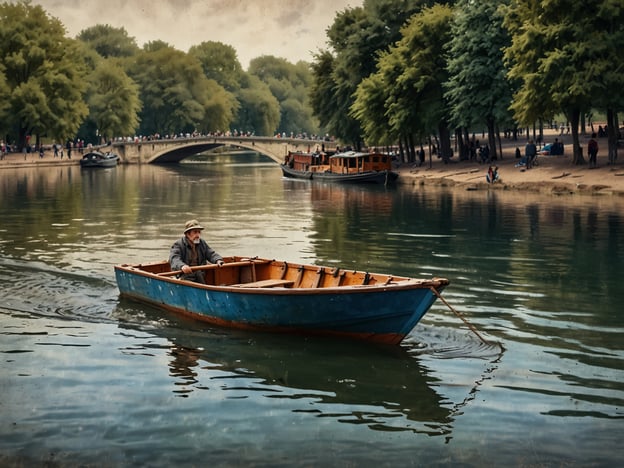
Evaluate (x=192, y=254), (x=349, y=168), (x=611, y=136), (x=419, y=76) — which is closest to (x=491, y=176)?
(x=611, y=136)

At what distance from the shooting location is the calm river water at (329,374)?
11.4m

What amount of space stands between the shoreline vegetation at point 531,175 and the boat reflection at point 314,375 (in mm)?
34211

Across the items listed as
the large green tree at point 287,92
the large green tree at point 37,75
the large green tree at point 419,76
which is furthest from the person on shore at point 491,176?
the large green tree at point 287,92

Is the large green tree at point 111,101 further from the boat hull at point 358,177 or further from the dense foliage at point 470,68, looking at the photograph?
the boat hull at point 358,177

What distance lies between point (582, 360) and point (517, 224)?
21125 millimetres

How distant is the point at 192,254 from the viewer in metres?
20.1

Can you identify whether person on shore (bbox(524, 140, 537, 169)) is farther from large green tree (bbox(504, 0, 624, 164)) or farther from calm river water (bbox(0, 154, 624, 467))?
calm river water (bbox(0, 154, 624, 467))

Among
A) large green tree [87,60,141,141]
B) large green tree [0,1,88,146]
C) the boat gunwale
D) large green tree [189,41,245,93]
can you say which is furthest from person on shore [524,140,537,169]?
large green tree [189,41,245,93]

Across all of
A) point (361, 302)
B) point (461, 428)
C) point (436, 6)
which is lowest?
point (461, 428)

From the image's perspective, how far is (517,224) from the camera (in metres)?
36.0

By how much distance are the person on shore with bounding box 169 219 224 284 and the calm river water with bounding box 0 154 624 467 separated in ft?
3.58

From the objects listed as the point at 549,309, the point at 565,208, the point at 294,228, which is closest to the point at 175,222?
the point at 294,228

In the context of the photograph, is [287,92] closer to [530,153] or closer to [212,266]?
[530,153]

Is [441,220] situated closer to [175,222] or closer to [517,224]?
[517,224]
